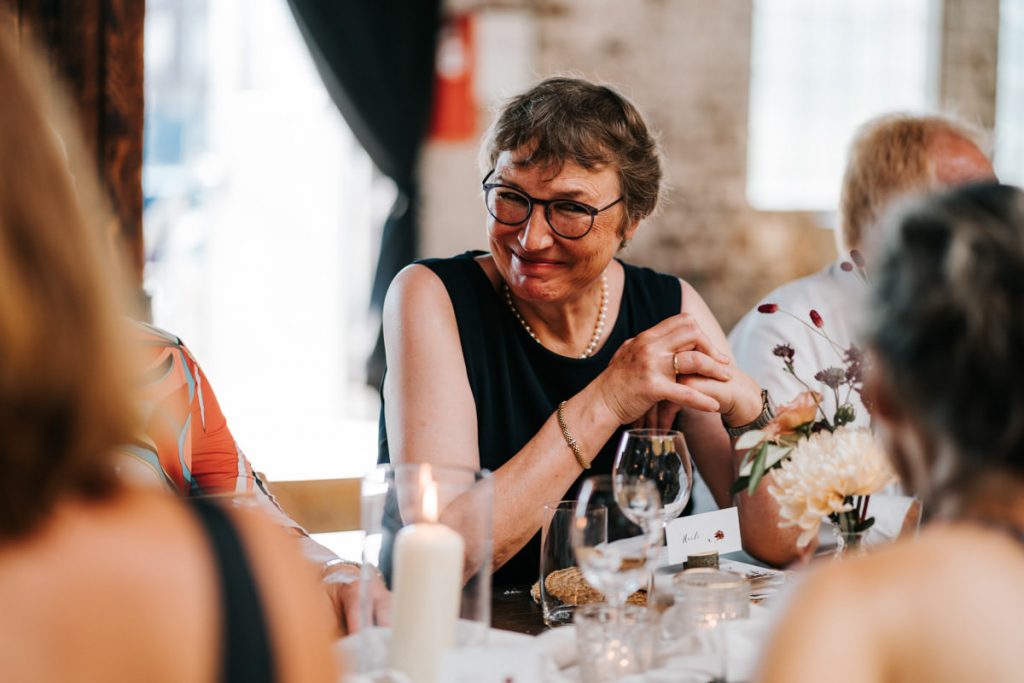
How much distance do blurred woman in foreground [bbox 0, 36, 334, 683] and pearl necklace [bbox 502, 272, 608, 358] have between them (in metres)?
1.49

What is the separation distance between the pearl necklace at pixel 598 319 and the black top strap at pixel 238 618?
1483mm

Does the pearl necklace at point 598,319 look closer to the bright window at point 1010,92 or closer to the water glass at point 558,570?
the water glass at point 558,570

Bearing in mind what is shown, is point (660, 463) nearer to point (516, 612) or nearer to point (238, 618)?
point (516, 612)

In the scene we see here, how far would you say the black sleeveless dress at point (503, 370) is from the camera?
2021 mm

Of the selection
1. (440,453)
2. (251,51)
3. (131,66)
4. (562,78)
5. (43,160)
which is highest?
(251,51)

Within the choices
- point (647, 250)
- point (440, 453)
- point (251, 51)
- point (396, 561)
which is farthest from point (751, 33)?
point (396, 561)

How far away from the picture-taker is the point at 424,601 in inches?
40.4

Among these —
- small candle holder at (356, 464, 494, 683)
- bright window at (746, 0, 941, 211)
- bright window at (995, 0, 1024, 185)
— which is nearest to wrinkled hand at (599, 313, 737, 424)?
small candle holder at (356, 464, 494, 683)

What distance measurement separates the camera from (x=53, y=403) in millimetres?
615

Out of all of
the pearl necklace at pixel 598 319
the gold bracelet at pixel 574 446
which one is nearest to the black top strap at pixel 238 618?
the gold bracelet at pixel 574 446

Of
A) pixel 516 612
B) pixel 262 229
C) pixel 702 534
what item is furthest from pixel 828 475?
pixel 262 229

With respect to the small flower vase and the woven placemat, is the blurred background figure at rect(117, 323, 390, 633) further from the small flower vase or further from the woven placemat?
the small flower vase

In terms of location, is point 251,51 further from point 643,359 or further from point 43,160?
point 43,160

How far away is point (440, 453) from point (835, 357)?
103 centimetres
